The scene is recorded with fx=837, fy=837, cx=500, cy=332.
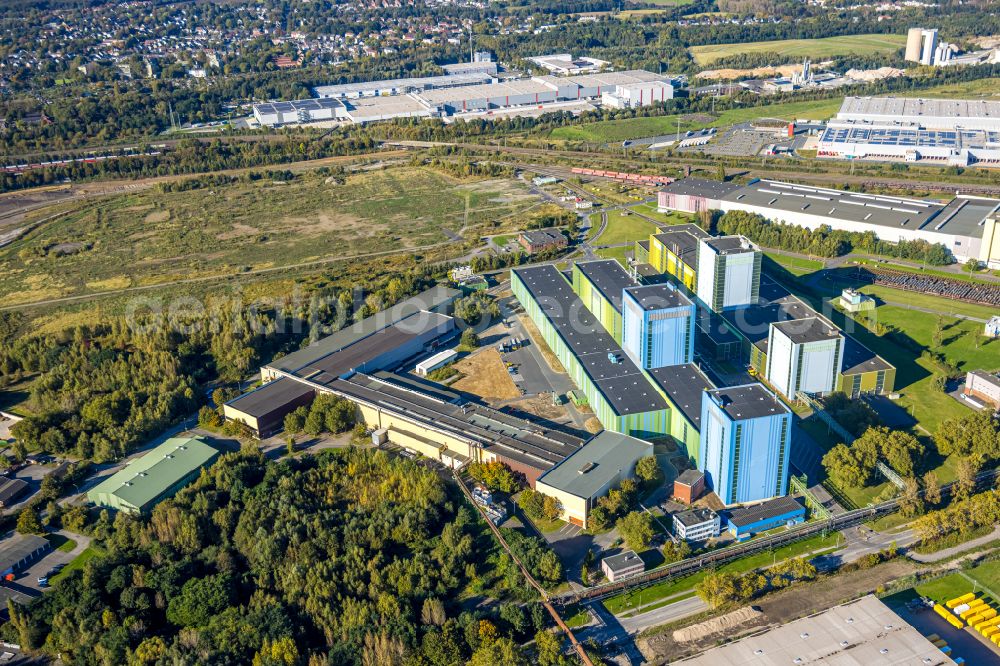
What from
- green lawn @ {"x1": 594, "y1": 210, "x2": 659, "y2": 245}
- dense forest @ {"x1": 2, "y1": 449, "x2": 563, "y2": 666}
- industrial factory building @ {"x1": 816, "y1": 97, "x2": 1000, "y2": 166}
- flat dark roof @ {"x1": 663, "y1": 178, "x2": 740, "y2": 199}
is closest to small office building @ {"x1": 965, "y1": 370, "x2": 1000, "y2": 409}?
dense forest @ {"x1": 2, "y1": 449, "x2": 563, "y2": 666}

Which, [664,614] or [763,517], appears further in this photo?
[763,517]

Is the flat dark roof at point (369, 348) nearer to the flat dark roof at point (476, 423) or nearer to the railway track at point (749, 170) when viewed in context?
the flat dark roof at point (476, 423)

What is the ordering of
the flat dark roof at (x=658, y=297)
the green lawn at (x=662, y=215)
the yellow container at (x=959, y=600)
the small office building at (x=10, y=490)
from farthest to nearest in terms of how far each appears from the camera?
the green lawn at (x=662, y=215) → the flat dark roof at (x=658, y=297) → the small office building at (x=10, y=490) → the yellow container at (x=959, y=600)

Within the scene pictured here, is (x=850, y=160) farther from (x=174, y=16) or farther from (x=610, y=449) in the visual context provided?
(x=174, y=16)

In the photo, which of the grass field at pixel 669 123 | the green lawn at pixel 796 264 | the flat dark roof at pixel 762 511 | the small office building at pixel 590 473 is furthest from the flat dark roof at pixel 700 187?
the flat dark roof at pixel 762 511

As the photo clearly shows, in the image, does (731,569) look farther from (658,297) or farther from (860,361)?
(860,361)

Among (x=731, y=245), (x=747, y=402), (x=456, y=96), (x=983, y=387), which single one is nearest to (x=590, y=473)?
(x=747, y=402)

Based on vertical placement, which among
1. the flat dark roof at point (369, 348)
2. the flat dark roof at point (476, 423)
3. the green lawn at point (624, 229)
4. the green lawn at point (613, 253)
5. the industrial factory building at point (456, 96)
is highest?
the industrial factory building at point (456, 96)

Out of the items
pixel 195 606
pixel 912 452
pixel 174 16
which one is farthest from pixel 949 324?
pixel 174 16
